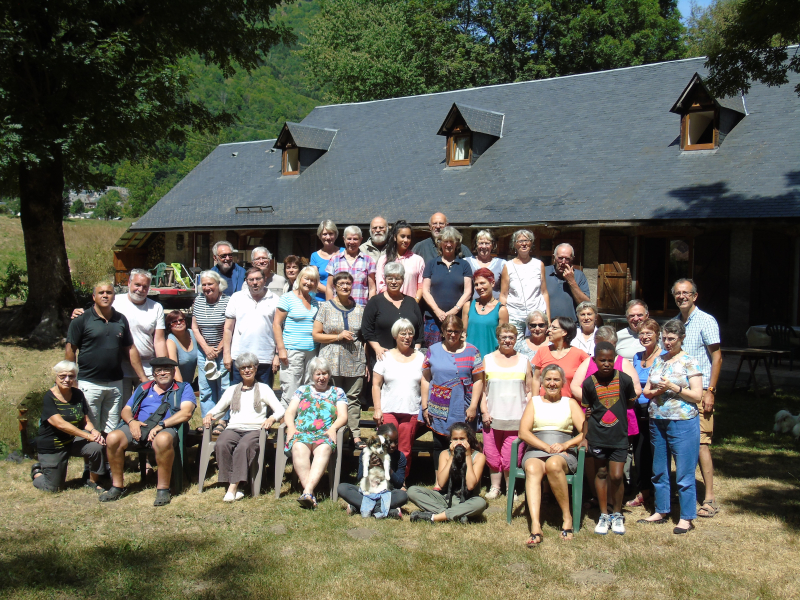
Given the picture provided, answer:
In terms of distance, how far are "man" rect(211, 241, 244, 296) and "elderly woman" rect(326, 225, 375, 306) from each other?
117cm

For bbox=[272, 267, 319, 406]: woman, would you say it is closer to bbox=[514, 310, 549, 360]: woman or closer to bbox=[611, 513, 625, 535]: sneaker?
bbox=[514, 310, 549, 360]: woman

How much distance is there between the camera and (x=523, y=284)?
709 cm

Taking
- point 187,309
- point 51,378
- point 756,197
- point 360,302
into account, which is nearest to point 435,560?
point 360,302

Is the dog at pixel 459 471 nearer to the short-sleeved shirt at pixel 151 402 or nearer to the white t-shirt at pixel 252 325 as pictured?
the white t-shirt at pixel 252 325

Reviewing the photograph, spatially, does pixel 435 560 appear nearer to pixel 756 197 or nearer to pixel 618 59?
pixel 756 197

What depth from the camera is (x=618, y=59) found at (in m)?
28.2

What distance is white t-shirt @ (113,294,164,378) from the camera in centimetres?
680

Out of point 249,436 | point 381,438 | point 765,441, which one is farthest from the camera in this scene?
point 765,441

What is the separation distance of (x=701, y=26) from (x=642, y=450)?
3413 centimetres

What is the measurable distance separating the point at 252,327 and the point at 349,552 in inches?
106

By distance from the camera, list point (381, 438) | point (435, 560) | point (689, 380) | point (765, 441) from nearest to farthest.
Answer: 1. point (435, 560)
2. point (689, 380)
3. point (381, 438)
4. point (765, 441)

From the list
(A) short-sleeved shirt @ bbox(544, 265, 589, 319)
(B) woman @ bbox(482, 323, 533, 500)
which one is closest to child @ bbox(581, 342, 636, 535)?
(B) woman @ bbox(482, 323, 533, 500)

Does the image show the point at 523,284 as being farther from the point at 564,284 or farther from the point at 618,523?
the point at 618,523

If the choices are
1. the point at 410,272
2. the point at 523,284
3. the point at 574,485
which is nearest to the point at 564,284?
the point at 523,284
